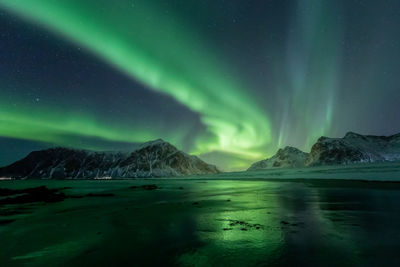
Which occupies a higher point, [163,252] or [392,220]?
[392,220]

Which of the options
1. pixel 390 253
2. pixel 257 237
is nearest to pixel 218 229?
Result: pixel 257 237

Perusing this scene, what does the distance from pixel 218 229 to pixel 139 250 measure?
173 inches

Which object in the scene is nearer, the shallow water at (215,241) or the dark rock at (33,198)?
the shallow water at (215,241)

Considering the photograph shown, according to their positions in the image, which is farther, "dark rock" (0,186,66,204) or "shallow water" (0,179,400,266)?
"dark rock" (0,186,66,204)

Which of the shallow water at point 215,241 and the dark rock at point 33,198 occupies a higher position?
the shallow water at point 215,241

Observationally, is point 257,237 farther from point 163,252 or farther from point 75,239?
point 75,239

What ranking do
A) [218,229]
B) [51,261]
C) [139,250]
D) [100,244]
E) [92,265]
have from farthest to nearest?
[218,229], [100,244], [139,250], [51,261], [92,265]

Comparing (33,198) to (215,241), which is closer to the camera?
(215,241)

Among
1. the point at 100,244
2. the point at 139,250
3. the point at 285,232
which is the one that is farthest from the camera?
the point at 285,232

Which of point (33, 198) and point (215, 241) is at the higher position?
point (215, 241)

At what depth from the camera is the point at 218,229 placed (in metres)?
10.5

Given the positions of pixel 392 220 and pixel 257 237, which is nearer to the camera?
pixel 257 237

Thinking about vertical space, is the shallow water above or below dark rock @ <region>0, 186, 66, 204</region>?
above

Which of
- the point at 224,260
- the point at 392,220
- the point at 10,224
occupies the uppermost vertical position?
the point at 392,220
